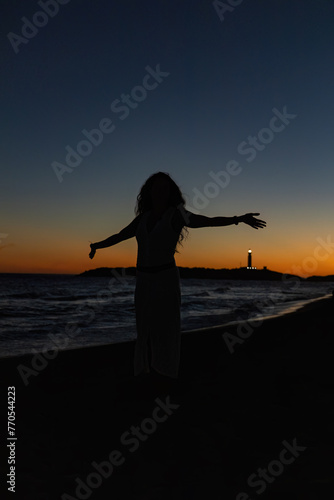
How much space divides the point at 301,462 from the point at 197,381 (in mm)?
2474

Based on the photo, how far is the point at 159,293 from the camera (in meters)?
4.06

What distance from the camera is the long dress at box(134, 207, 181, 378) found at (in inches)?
157

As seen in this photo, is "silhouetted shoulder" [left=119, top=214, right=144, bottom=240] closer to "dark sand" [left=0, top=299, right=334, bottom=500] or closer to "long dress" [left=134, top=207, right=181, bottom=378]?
"long dress" [left=134, top=207, right=181, bottom=378]

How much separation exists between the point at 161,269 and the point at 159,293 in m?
0.24

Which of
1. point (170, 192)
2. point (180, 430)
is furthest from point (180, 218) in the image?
point (180, 430)

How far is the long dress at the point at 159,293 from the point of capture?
13.1ft

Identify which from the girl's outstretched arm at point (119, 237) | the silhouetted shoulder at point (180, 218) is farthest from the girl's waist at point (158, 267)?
the girl's outstretched arm at point (119, 237)

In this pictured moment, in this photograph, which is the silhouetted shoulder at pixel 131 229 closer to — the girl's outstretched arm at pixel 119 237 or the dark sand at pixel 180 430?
the girl's outstretched arm at pixel 119 237

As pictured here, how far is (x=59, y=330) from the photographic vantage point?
41.7 feet

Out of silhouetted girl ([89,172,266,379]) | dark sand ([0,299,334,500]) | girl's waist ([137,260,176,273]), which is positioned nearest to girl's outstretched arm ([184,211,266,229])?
silhouetted girl ([89,172,266,379])

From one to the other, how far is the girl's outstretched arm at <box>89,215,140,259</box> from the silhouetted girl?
86 mm

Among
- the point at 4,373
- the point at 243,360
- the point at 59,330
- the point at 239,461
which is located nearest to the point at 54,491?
the point at 239,461

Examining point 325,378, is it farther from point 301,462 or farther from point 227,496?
point 227,496

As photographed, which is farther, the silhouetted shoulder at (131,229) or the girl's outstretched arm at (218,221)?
the silhouetted shoulder at (131,229)
